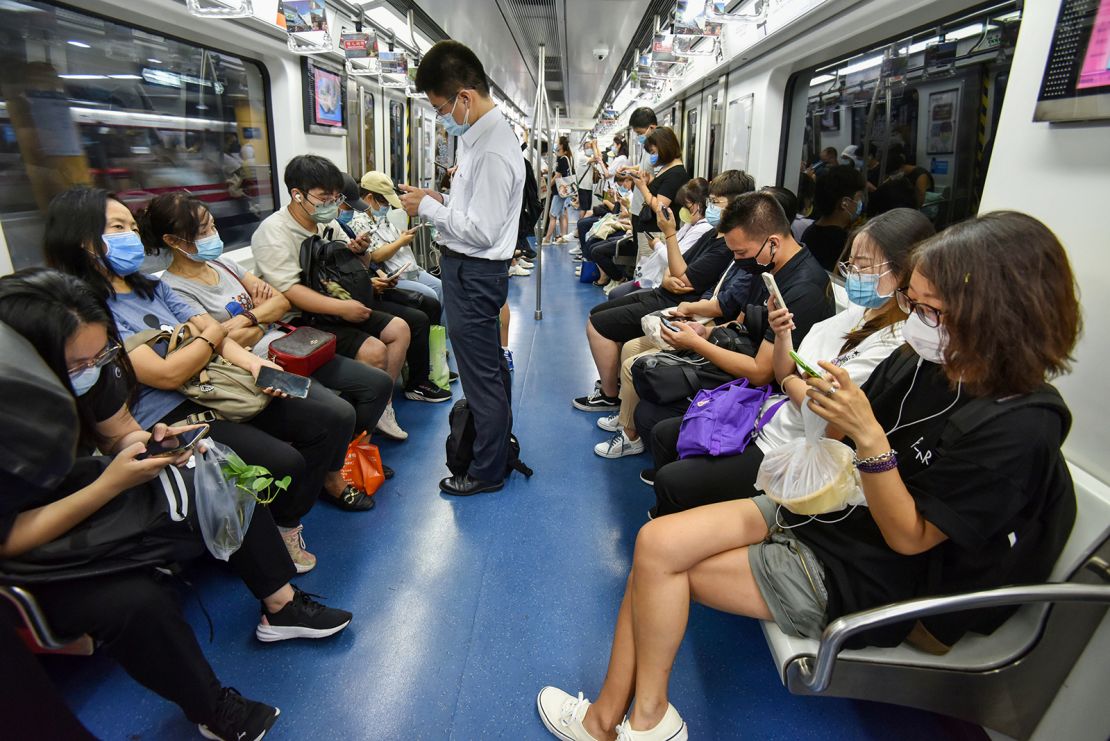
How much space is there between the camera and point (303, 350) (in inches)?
106

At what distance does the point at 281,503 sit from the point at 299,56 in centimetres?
360

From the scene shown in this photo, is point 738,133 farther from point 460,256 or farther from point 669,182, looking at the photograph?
point 460,256

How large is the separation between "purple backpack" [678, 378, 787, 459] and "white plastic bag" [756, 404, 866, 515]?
1.72 ft

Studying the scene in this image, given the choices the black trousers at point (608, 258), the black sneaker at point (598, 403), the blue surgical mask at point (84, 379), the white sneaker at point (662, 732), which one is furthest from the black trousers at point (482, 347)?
the black trousers at point (608, 258)

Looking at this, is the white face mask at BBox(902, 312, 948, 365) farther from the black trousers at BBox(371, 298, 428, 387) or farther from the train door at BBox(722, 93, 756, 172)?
the train door at BBox(722, 93, 756, 172)

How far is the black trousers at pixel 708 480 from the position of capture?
2.04 m

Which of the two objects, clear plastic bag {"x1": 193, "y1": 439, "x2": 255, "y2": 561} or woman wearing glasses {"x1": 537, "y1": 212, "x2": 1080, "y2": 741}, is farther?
clear plastic bag {"x1": 193, "y1": 439, "x2": 255, "y2": 561}

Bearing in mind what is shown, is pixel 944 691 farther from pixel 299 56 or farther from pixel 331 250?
pixel 299 56

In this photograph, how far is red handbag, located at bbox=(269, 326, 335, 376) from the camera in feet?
8.63

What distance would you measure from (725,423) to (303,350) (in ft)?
6.13

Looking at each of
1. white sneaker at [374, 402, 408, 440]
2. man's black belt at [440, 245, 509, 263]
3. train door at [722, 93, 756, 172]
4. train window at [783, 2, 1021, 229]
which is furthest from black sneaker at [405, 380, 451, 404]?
train door at [722, 93, 756, 172]

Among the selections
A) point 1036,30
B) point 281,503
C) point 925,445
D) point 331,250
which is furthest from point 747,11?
point 281,503

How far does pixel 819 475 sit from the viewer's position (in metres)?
1.44

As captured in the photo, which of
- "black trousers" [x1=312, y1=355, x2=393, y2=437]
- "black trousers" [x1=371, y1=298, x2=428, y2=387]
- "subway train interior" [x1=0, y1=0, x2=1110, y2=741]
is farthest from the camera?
"black trousers" [x1=371, y1=298, x2=428, y2=387]
